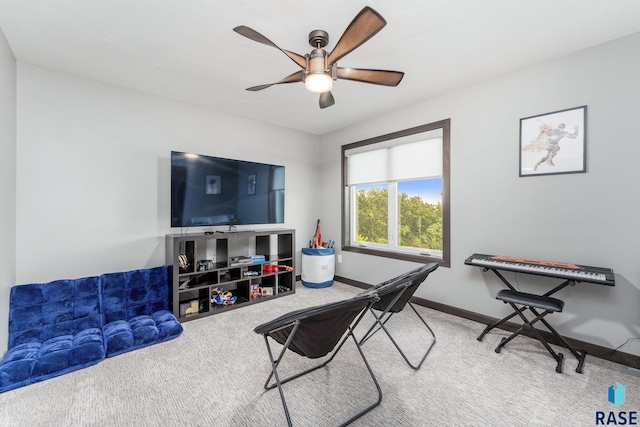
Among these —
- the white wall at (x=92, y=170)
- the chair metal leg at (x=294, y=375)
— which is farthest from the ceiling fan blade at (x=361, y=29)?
the white wall at (x=92, y=170)

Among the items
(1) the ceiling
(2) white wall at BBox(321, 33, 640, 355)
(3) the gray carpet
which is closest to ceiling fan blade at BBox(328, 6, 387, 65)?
(1) the ceiling

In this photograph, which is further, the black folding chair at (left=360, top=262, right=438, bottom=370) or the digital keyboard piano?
the digital keyboard piano

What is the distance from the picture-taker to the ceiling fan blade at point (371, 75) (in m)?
2.02

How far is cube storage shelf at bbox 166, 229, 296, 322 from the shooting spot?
3.03 m

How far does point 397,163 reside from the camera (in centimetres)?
379

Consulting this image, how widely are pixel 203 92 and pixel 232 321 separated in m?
2.64

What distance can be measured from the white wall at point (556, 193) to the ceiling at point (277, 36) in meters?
0.24

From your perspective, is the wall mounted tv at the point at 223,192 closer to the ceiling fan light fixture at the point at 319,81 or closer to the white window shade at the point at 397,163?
the white window shade at the point at 397,163

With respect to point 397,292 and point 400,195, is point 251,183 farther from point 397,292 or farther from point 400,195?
point 397,292

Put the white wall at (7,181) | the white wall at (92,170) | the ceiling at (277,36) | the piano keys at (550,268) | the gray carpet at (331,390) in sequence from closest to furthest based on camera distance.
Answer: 1. the gray carpet at (331,390)
2. the ceiling at (277,36)
3. the piano keys at (550,268)
4. the white wall at (7,181)
5. the white wall at (92,170)

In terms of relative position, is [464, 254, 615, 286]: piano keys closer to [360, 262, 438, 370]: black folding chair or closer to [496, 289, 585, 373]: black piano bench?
[496, 289, 585, 373]: black piano bench

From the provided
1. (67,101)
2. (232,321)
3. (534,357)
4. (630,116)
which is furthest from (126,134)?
(630,116)

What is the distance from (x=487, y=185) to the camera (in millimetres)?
2902

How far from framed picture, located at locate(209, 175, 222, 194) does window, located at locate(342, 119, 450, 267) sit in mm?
1990
